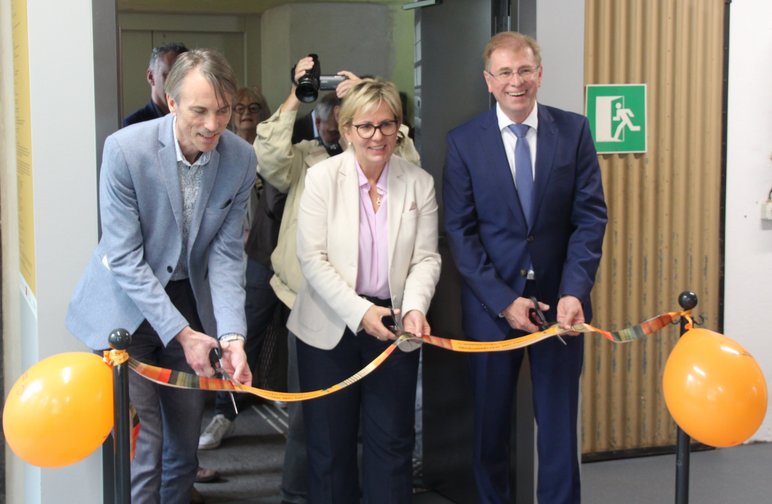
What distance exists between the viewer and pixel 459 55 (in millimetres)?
3982

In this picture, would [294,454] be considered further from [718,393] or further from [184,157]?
[718,393]

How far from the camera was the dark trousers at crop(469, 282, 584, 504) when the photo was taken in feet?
11.3

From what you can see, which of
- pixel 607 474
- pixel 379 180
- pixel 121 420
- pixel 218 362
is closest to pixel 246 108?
pixel 379 180

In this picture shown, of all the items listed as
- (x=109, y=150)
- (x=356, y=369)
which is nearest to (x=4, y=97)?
(x=109, y=150)

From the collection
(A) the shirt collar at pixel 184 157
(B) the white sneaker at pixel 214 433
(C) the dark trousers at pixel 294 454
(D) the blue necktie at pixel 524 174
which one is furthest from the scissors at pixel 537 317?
(B) the white sneaker at pixel 214 433

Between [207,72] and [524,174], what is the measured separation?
3.94ft

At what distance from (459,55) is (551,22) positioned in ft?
1.43

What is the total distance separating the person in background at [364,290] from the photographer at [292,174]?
0.83 ft

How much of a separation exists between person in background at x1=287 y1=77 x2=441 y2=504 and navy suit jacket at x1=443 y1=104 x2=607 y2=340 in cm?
13

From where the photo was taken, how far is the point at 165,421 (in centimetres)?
307

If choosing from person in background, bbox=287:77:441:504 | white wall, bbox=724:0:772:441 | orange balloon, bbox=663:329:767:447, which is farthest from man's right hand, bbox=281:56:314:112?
white wall, bbox=724:0:772:441

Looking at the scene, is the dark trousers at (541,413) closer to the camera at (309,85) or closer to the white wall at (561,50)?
the white wall at (561,50)

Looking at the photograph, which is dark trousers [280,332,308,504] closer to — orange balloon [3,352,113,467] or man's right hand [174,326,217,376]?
man's right hand [174,326,217,376]

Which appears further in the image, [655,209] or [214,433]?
[655,209]
